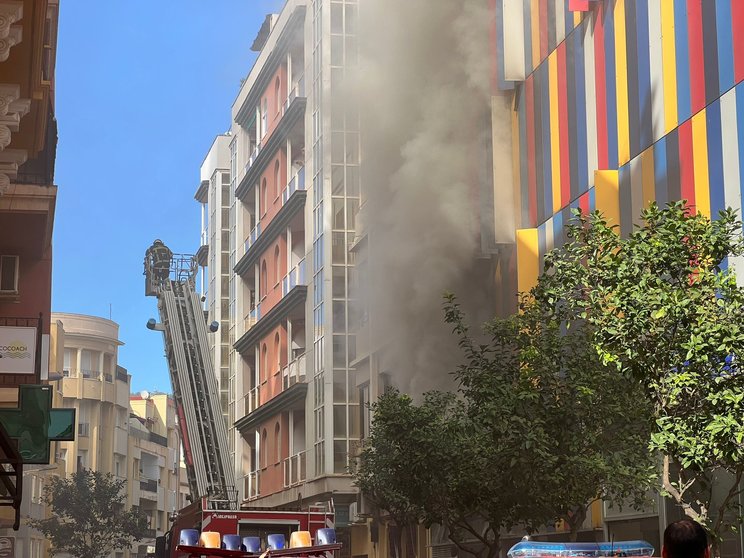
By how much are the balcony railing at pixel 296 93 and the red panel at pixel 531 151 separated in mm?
17999

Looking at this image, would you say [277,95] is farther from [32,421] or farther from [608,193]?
[32,421]

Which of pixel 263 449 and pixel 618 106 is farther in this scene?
pixel 263 449

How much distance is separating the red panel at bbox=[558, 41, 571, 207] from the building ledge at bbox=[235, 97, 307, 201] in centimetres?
1980

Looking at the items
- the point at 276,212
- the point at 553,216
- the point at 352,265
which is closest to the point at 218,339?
the point at 276,212

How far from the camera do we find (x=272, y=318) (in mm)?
50719

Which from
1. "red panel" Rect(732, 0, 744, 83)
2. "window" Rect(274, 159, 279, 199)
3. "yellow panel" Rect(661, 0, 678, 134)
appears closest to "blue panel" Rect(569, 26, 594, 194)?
"yellow panel" Rect(661, 0, 678, 134)

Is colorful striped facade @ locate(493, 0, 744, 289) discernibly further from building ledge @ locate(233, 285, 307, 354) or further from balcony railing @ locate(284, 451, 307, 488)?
balcony railing @ locate(284, 451, 307, 488)

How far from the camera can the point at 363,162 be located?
140ft

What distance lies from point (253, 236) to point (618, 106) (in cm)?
3327

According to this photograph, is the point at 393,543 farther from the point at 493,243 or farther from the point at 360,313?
the point at 493,243

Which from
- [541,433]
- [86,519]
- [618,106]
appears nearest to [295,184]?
[618,106]


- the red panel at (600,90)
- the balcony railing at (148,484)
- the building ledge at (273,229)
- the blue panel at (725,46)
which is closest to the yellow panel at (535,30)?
the red panel at (600,90)

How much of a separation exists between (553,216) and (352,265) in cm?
1565

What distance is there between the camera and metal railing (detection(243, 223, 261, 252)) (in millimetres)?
55275
